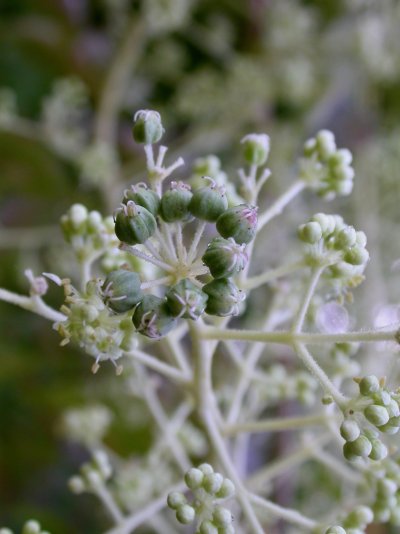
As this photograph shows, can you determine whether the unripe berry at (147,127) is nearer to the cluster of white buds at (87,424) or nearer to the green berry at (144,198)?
the green berry at (144,198)

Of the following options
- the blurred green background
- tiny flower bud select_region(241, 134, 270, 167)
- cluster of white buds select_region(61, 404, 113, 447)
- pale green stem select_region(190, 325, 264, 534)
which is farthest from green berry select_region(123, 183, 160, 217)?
the blurred green background

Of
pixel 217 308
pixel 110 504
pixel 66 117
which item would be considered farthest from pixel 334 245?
pixel 66 117

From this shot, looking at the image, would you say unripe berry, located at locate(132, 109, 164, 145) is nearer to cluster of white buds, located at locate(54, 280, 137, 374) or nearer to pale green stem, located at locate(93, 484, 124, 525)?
cluster of white buds, located at locate(54, 280, 137, 374)

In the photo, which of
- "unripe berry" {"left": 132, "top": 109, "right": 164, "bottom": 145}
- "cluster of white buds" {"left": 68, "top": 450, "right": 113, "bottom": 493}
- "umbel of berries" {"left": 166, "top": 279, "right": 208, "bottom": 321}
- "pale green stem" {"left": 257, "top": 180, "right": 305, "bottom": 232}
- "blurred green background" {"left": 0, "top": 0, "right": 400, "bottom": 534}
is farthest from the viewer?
"blurred green background" {"left": 0, "top": 0, "right": 400, "bottom": 534}

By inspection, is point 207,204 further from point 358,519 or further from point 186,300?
point 358,519

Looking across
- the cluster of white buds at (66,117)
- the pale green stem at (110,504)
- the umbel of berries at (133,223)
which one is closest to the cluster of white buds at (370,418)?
the umbel of berries at (133,223)

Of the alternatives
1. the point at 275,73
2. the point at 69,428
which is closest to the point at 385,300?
the point at 275,73
